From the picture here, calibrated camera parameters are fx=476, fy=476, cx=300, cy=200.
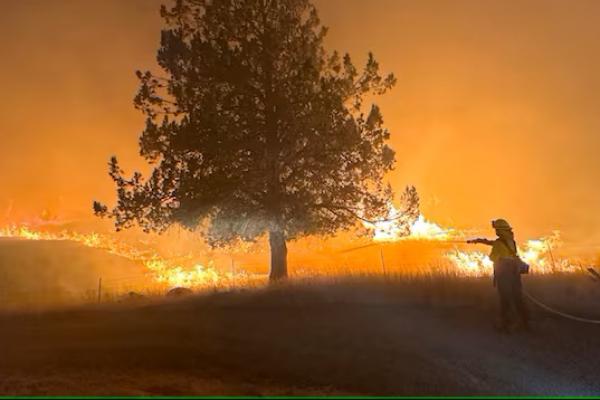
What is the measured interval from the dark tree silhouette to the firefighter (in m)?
8.21

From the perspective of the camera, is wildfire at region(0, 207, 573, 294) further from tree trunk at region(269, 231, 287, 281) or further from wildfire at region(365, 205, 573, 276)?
tree trunk at region(269, 231, 287, 281)

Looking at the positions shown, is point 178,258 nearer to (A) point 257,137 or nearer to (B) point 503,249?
(A) point 257,137

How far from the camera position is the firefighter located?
1162 cm

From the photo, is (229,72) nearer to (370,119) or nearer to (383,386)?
(370,119)

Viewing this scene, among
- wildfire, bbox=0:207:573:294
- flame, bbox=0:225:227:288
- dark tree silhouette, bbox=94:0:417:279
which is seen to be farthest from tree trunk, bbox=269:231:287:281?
flame, bbox=0:225:227:288

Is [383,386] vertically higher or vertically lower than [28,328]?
lower

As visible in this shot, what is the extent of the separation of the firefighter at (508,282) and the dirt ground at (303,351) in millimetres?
372

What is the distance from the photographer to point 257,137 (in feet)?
62.9

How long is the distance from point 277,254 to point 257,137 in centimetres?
489

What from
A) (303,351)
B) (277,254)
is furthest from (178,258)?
(303,351)

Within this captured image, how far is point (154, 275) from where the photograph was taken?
47.2m

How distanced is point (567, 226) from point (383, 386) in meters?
94.8

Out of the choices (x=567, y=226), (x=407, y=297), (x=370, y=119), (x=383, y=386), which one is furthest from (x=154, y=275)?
(x=567, y=226)

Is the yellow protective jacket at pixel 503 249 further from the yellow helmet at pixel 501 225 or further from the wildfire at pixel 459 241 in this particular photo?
the wildfire at pixel 459 241
